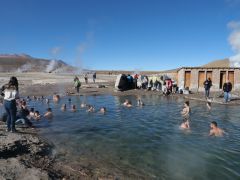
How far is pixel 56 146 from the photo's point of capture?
1088 cm

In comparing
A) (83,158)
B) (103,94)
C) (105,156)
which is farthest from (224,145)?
(103,94)

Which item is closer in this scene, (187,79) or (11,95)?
(11,95)

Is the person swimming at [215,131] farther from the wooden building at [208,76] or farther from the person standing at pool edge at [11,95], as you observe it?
the wooden building at [208,76]

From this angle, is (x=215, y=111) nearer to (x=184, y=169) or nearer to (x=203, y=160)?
(x=203, y=160)

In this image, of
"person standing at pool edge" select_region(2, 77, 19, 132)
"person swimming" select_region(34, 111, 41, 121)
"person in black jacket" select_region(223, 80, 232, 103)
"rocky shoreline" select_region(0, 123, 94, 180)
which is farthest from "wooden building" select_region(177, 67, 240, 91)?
"person standing at pool edge" select_region(2, 77, 19, 132)

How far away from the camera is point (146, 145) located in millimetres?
11594

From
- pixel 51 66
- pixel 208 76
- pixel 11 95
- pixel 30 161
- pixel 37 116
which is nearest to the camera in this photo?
pixel 30 161

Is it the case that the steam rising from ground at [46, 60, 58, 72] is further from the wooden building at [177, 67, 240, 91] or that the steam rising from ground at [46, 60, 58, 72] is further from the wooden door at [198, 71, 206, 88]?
the wooden door at [198, 71, 206, 88]

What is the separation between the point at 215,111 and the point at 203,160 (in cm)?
1102

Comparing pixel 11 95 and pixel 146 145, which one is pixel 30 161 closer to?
pixel 11 95

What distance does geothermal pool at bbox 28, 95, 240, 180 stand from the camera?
28.8 ft

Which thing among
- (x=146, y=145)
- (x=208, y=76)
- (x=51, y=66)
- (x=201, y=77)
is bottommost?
(x=146, y=145)

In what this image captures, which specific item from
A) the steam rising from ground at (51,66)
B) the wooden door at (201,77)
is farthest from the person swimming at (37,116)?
the steam rising from ground at (51,66)

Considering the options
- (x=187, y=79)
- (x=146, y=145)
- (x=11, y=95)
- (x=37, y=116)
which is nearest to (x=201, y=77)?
(x=187, y=79)
